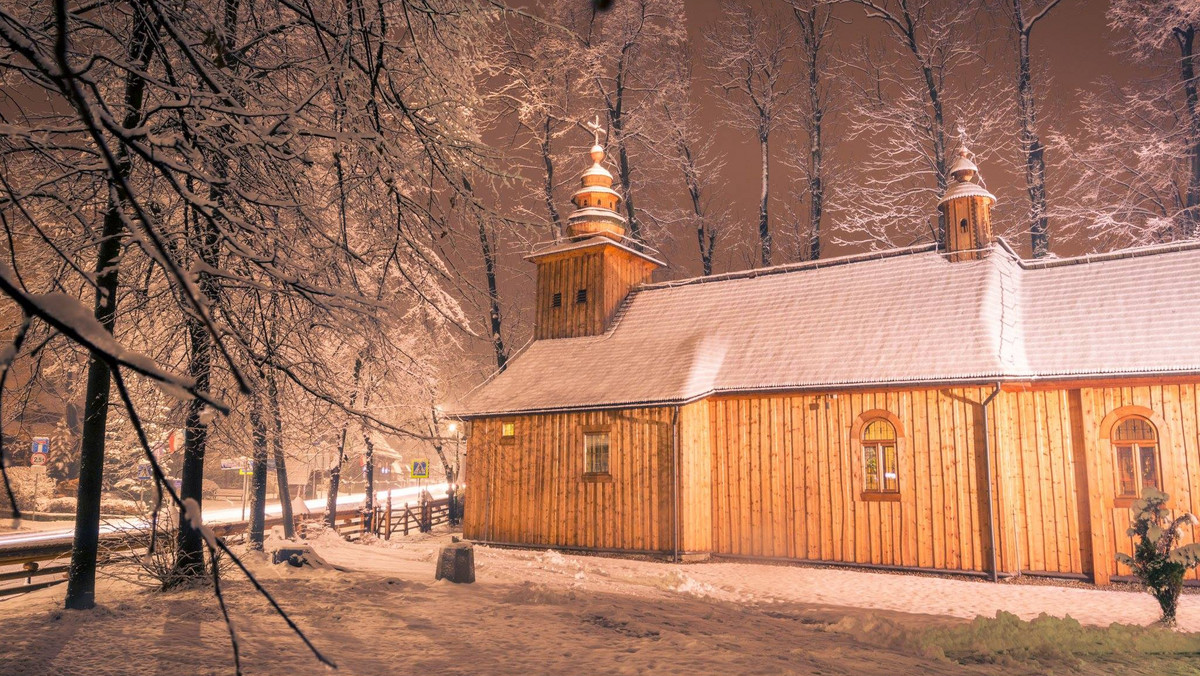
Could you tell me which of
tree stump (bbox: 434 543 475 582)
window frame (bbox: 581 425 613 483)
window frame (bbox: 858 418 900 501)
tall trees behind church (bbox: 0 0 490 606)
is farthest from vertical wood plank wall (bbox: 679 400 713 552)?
tall trees behind church (bbox: 0 0 490 606)

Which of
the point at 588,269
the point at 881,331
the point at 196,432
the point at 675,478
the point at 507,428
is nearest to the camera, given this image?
the point at 196,432

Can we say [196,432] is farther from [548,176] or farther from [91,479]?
[548,176]

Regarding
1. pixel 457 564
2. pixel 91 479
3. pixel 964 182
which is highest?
pixel 964 182

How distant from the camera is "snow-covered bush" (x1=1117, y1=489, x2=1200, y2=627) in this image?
9.89m

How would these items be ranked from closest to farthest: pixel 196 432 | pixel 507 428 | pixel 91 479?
1. pixel 91 479
2. pixel 196 432
3. pixel 507 428

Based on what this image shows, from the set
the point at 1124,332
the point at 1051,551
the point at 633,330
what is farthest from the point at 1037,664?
the point at 633,330

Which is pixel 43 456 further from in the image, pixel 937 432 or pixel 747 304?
pixel 937 432

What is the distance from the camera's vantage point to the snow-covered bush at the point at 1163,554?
9891 mm

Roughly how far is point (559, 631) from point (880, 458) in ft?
32.4

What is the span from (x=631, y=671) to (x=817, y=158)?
79.5 feet

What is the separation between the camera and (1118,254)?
16719 mm

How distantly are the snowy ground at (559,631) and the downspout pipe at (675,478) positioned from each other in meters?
4.03

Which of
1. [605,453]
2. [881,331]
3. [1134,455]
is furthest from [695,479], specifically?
[1134,455]

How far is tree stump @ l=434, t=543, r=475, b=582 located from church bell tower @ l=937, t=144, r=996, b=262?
1327 cm
